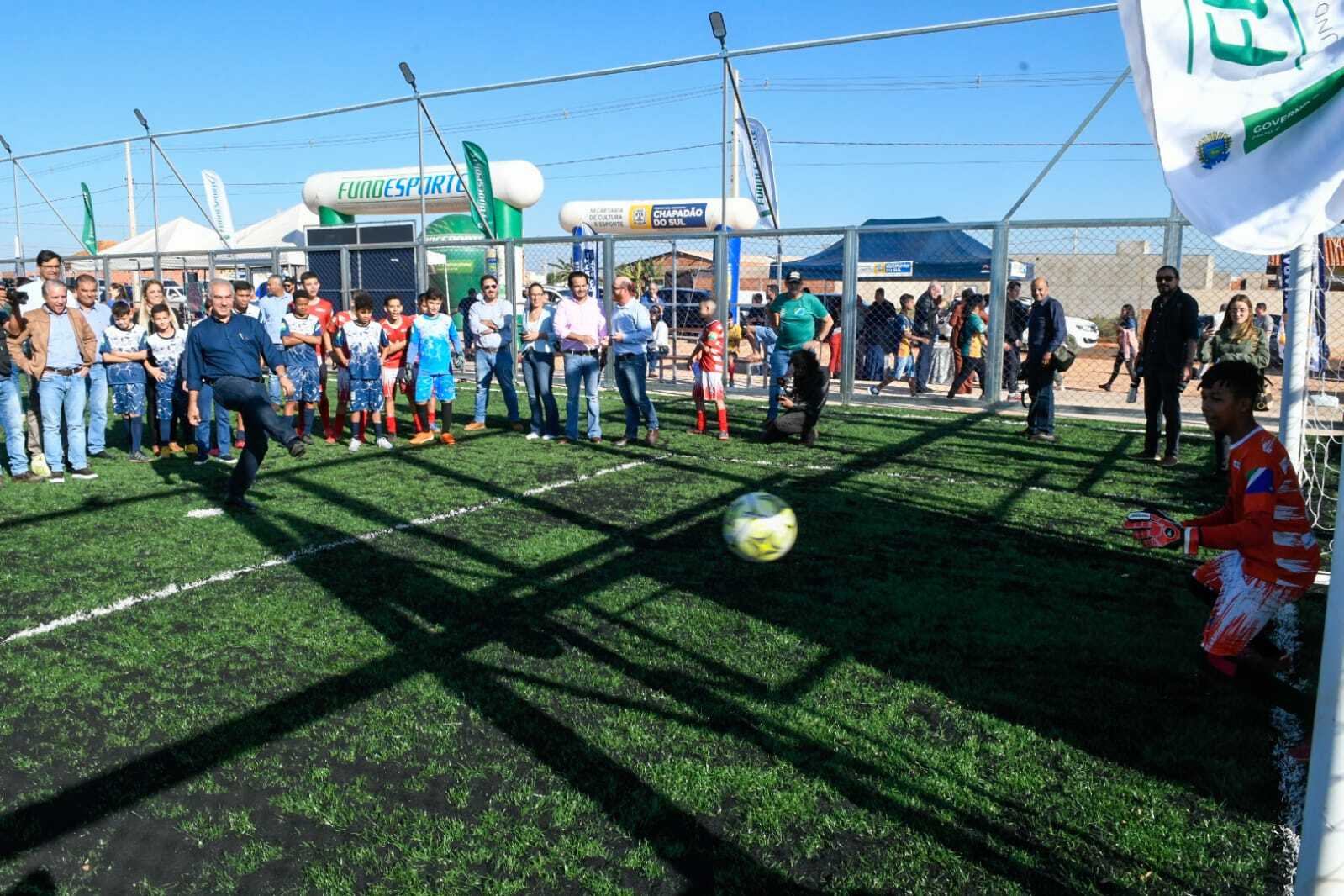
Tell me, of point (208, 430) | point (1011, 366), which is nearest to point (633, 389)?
point (208, 430)

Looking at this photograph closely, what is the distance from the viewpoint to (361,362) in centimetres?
1152

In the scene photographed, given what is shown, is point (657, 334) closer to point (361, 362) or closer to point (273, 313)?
point (273, 313)

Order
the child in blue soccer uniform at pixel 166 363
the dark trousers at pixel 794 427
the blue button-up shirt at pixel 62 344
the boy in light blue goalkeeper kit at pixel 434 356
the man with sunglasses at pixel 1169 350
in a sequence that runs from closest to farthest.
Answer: the blue button-up shirt at pixel 62 344 < the man with sunglasses at pixel 1169 350 < the child in blue soccer uniform at pixel 166 363 < the dark trousers at pixel 794 427 < the boy in light blue goalkeeper kit at pixel 434 356

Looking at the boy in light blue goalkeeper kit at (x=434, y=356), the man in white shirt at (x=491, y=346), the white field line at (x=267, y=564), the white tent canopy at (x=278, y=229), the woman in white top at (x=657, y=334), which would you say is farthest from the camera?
the white tent canopy at (x=278, y=229)

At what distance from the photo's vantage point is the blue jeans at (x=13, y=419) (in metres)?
9.04

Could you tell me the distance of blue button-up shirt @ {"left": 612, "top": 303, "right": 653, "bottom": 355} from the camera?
37.0ft

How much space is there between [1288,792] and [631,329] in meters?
8.60

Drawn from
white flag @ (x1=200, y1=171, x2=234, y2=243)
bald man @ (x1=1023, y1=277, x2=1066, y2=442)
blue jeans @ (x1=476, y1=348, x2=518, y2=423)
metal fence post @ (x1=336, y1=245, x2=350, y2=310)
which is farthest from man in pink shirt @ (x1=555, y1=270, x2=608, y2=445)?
white flag @ (x1=200, y1=171, x2=234, y2=243)

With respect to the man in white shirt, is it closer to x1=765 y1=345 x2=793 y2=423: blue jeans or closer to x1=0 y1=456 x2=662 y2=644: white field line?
x1=765 y1=345 x2=793 y2=423: blue jeans

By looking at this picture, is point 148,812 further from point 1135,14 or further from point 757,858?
point 1135,14

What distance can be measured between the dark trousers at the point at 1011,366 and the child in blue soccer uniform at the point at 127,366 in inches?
481

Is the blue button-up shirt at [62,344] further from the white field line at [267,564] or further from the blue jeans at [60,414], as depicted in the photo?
the white field line at [267,564]

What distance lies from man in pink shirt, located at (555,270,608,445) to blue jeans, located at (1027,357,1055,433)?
513 cm

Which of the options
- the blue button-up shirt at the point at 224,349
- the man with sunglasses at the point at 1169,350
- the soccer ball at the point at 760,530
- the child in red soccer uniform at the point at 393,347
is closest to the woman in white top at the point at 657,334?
the child in red soccer uniform at the point at 393,347
